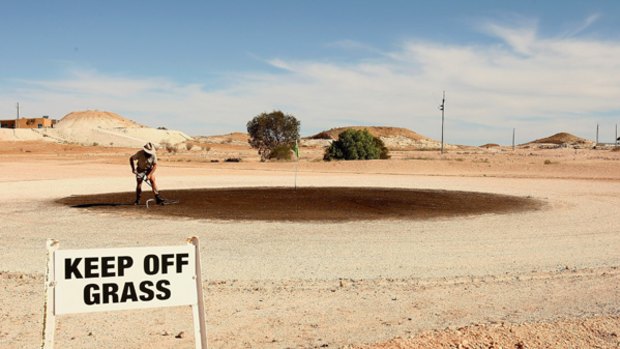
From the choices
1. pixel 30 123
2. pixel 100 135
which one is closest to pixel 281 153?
pixel 100 135

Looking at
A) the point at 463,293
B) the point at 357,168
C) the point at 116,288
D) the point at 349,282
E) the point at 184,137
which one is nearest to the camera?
the point at 116,288

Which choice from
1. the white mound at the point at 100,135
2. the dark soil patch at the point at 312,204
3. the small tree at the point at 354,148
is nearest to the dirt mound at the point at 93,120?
the white mound at the point at 100,135

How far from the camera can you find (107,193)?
2508 cm

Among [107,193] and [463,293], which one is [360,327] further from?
[107,193]

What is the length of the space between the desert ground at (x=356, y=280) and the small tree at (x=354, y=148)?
40553 mm

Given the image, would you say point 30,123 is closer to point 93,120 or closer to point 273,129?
point 93,120

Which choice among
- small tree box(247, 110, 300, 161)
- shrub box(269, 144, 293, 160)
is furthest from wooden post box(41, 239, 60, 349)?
small tree box(247, 110, 300, 161)

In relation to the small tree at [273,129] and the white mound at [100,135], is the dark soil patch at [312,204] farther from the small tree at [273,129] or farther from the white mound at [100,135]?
the white mound at [100,135]

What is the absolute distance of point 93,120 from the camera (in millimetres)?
161500

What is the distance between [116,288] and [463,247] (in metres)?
8.94

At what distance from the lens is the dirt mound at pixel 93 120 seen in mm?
150850

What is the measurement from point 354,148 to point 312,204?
38418 millimetres

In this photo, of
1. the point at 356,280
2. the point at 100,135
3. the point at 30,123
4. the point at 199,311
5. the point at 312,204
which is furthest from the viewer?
the point at 30,123

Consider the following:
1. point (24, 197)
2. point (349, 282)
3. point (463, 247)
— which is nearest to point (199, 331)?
point (349, 282)
